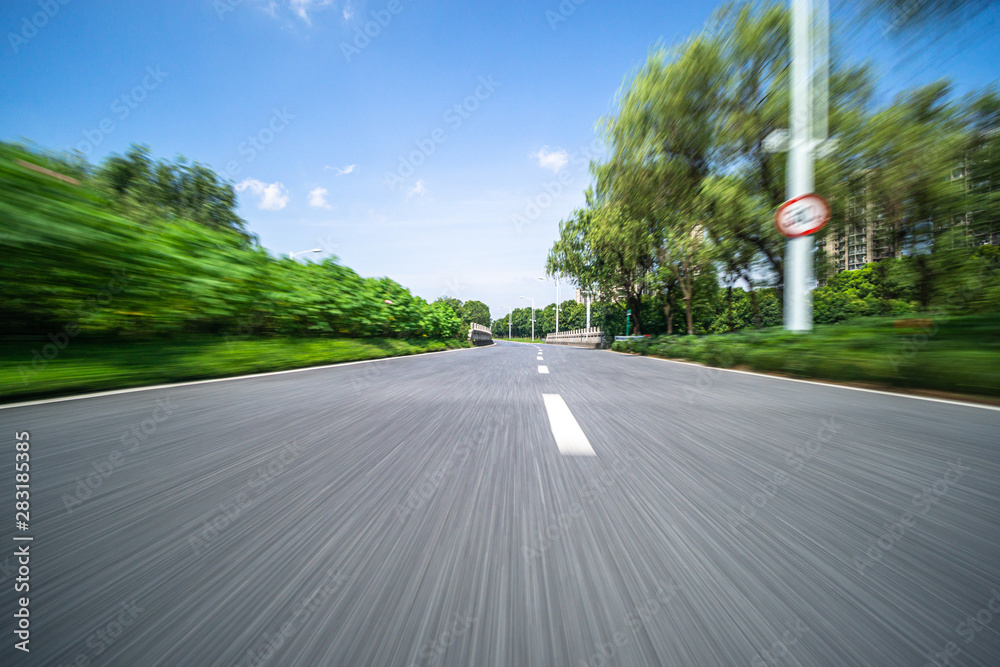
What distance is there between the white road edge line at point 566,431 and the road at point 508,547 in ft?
0.08

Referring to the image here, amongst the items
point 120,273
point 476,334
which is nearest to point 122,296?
point 120,273

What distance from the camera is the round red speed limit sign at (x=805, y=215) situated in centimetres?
927

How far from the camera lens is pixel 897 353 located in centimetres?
557

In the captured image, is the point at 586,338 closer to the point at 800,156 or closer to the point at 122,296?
the point at 800,156

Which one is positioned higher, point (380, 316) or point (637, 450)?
point (380, 316)

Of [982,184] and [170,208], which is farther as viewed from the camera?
[170,208]

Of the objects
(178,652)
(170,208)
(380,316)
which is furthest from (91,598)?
(170,208)

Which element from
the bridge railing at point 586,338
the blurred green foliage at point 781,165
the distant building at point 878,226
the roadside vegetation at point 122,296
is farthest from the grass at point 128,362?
the bridge railing at point 586,338

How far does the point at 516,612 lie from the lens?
39.0 inches

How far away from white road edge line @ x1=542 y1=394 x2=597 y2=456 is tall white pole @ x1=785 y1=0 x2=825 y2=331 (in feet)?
26.3

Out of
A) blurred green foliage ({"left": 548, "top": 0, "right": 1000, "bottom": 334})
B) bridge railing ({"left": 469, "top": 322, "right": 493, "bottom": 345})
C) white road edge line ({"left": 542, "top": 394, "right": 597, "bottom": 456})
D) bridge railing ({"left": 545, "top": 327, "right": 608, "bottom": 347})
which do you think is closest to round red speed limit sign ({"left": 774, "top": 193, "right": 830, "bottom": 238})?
blurred green foliage ({"left": 548, "top": 0, "right": 1000, "bottom": 334})

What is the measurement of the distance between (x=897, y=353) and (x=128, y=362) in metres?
10.6

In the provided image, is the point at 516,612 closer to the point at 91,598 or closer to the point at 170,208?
the point at 91,598

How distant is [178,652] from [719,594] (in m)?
1.32
